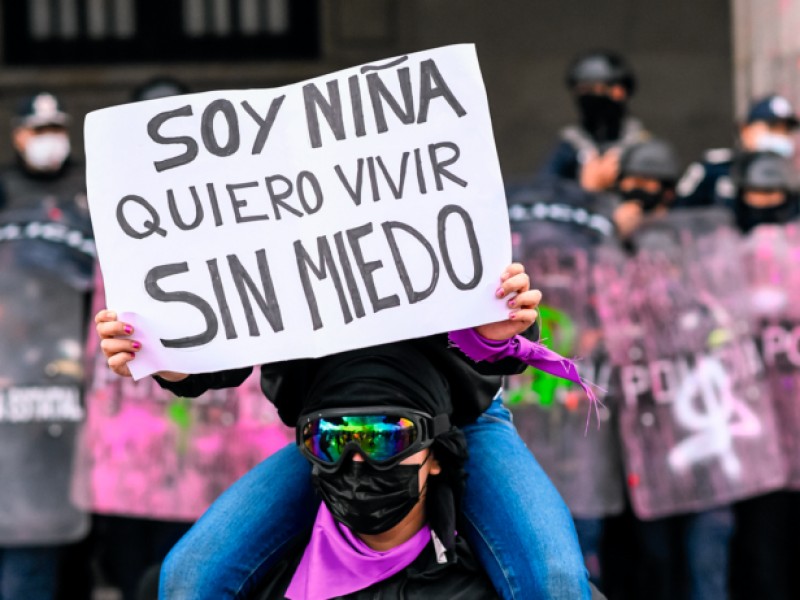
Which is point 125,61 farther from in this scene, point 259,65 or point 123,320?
point 123,320

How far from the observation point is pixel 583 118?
8438mm

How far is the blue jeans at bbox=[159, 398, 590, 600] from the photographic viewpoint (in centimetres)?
377

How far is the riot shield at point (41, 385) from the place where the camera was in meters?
6.96

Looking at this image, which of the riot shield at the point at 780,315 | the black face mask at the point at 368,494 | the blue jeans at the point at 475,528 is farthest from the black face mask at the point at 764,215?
the black face mask at the point at 368,494

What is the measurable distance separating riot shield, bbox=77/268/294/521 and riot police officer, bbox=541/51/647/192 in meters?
1.94

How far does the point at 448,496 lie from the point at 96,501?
329 cm

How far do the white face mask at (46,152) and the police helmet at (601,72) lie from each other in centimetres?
243

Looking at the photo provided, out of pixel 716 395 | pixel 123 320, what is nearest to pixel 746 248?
pixel 716 395

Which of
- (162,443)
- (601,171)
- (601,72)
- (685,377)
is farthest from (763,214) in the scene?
(162,443)

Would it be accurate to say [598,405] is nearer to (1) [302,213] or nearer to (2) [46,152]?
(2) [46,152]

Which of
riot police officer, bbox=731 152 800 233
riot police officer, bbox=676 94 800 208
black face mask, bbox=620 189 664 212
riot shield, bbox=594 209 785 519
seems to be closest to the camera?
riot shield, bbox=594 209 785 519

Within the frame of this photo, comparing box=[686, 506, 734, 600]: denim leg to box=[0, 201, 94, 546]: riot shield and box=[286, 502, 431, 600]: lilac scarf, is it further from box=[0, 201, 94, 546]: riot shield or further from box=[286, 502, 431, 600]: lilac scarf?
box=[286, 502, 431, 600]: lilac scarf

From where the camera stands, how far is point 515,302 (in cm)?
371

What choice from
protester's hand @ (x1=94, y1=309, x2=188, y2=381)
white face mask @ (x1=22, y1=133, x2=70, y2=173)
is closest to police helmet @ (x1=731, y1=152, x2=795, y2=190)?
white face mask @ (x1=22, y1=133, x2=70, y2=173)
